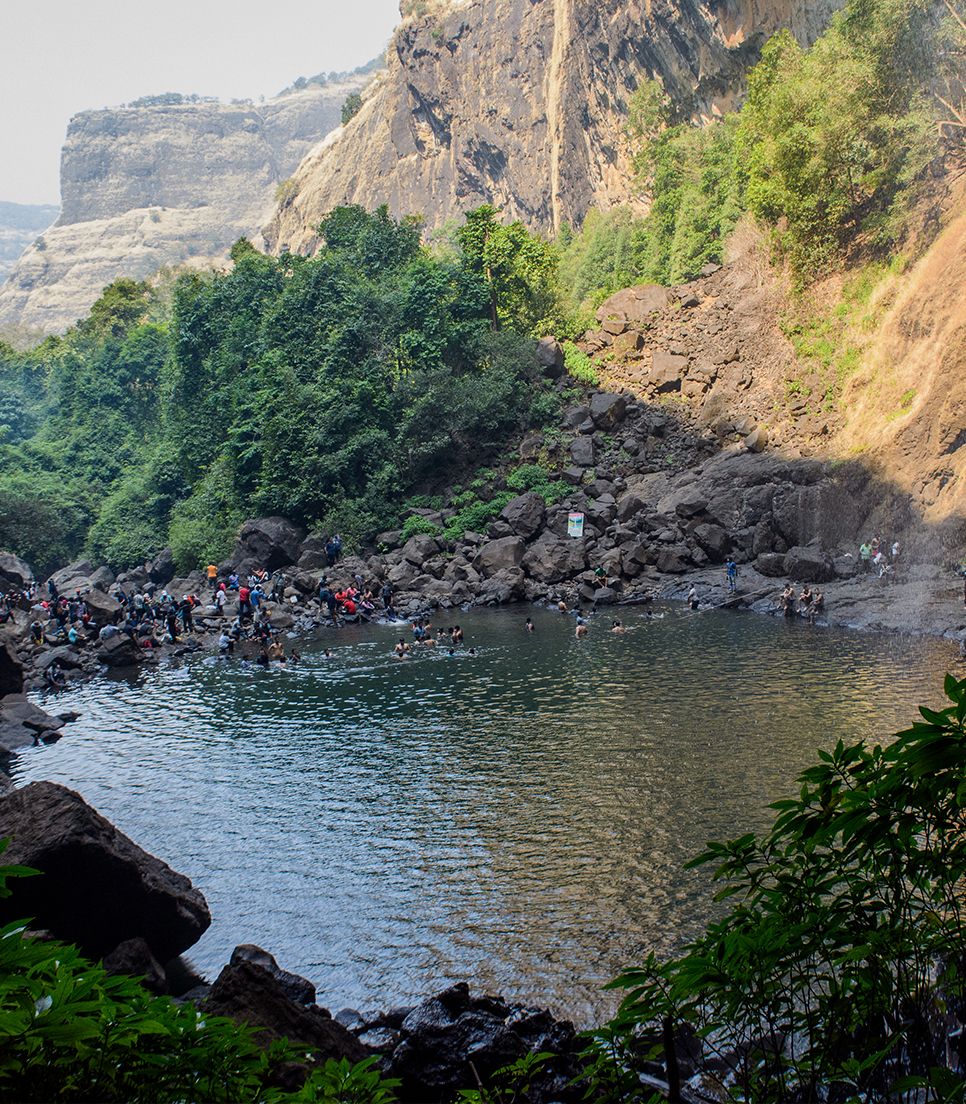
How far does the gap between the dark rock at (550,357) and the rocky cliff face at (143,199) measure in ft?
389

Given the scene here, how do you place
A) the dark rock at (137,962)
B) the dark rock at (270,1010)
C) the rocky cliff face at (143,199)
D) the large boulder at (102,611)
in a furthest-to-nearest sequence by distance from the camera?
the rocky cliff face at (143,199), the large boulder at (102,611), the dark rock at (137,962), the dark rock at (270,1010)

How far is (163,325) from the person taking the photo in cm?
7269

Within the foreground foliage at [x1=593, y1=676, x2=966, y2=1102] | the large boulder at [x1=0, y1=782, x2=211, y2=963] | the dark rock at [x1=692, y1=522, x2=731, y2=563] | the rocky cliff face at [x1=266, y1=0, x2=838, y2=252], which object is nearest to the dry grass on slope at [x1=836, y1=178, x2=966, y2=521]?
the dark rock at [x1=692, y1=522, x2=731, y2=563]

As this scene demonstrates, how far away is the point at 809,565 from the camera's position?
32.5 metres

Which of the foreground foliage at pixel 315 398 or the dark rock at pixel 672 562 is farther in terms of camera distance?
the foreground foliage at pixel 315 398

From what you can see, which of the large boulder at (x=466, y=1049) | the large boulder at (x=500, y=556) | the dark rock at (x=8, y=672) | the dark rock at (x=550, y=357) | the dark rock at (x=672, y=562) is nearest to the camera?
the large boulder at (x=466, y=1049)

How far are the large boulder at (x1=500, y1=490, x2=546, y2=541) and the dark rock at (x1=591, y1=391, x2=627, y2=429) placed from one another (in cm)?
649

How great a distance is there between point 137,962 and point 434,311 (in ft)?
141

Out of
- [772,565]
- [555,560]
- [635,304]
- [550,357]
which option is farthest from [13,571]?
[772,565]

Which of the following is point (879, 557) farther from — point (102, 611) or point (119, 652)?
point (102, 611)

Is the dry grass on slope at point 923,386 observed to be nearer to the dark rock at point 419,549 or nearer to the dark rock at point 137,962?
the dark rock at point 419,549

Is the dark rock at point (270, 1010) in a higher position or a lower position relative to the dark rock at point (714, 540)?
higher

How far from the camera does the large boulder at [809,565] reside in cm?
3225

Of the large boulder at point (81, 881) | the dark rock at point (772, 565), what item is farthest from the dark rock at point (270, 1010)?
the dark rock at point (772, 565)
